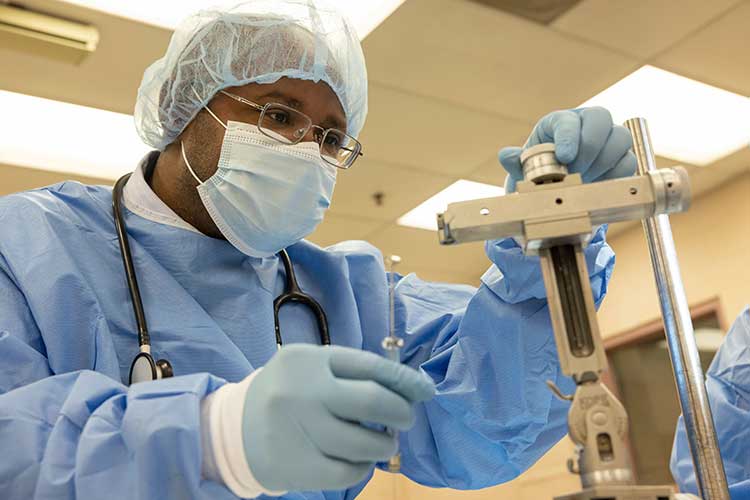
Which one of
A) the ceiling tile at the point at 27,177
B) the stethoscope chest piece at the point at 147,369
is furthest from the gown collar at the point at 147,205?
the ceiling tile at the point at 27,177

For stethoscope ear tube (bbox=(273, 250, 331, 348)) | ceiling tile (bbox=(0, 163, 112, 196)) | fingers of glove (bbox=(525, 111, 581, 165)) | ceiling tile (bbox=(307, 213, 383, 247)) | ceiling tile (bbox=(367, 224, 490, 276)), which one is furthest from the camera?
ceiling tile (bbox=(367, 224, 490, 276))

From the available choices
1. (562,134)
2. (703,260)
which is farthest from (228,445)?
(703,260)

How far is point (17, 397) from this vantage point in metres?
0.90

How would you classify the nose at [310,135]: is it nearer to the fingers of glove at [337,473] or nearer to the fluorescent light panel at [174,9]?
the fingers of glove at [337,473]

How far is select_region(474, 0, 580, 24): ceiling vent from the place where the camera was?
2.77m

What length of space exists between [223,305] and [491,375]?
17.5 inches

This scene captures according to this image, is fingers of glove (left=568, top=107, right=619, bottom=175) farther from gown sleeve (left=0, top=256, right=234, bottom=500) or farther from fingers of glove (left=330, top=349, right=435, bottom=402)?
gown sleeve (left=0, top=256, right=234, bottom=500)

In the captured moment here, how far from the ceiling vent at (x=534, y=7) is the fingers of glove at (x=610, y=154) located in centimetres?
186

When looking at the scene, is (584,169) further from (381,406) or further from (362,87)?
(362,87)

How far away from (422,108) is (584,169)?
8.04 ft

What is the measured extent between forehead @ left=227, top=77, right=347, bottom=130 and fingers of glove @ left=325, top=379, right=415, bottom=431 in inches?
28.7

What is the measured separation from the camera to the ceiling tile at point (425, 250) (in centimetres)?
463

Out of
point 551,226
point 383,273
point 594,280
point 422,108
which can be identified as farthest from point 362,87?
point 422,108

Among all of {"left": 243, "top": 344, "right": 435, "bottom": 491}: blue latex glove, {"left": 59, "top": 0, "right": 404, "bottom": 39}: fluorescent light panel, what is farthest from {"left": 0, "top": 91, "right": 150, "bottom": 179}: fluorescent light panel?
{"left": 243, "top": 344, "right": 435, "bottom": 491}: blue latex glove
